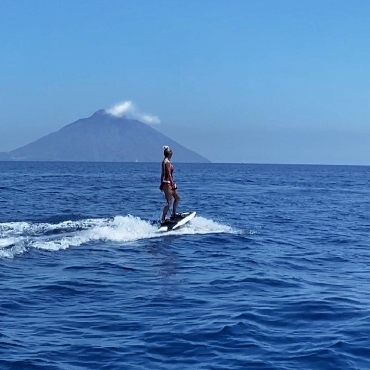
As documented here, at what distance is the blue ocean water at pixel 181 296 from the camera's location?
8.57 m

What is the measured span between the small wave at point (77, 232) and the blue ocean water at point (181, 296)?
5 cm

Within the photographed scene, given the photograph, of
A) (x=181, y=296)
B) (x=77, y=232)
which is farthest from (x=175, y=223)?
(x=181, y=296)

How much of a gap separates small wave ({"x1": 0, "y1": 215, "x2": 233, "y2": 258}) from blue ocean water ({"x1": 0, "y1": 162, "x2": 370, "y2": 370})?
48mm

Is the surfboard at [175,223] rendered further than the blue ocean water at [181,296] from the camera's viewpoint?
Yes

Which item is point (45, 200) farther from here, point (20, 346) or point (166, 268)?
point (20, 346)

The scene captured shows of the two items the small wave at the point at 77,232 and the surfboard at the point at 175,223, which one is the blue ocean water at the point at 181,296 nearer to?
the small wave at the point at 77,232

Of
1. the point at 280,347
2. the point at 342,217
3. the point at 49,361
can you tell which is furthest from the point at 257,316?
the point at 342,217

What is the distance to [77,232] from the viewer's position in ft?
65.6

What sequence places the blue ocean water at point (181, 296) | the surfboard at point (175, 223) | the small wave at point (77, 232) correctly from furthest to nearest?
the surfboard at point (175, 223) → the small wave at point (77, 232) → the blue ocean water at point (181, 296)

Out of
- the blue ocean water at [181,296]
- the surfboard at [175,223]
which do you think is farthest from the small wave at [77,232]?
the surfboard at [175,223]

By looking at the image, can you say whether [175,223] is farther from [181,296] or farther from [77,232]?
[181,296]

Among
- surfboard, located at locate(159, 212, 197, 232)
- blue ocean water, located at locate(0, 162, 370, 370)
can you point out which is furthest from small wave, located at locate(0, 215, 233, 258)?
surfboard, located at locate(159, 212, 197, 232)

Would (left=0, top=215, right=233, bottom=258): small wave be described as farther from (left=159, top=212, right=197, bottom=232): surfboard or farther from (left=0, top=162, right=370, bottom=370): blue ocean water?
(left=159, top=212, right=197, bottom=232): surfboard

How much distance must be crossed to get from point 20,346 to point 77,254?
25.0 feet
